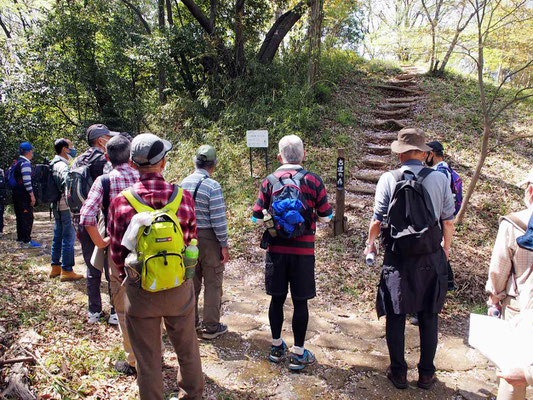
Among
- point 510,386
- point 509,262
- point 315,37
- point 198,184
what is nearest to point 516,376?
point 510,386

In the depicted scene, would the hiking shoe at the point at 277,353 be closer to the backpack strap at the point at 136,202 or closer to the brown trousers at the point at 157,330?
the brown trousers at the point at 157,330

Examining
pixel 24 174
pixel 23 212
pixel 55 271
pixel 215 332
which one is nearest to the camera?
pixel 215 332

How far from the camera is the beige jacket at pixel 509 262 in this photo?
2.19 meters

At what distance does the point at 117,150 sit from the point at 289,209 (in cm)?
159

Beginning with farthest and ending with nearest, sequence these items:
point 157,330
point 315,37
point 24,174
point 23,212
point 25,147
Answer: point 315,37 → point 23,212 → point 24,174 → point 25,147 → point 157,330

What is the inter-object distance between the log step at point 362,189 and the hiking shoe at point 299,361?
4.84 meters

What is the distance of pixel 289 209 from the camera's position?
296 cm

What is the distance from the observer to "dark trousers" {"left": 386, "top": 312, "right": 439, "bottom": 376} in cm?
299

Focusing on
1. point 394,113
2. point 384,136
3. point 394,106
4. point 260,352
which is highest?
point 394,106

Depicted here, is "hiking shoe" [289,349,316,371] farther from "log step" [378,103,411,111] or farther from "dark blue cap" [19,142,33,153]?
"log step" [378,103,411,111]

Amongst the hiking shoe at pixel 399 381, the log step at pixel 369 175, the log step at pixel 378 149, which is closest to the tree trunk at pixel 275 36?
the log step at pixel 378 149

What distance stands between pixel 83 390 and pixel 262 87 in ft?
33.6

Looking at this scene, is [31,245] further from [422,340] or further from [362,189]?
[422,340]

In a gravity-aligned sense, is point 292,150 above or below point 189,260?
above
